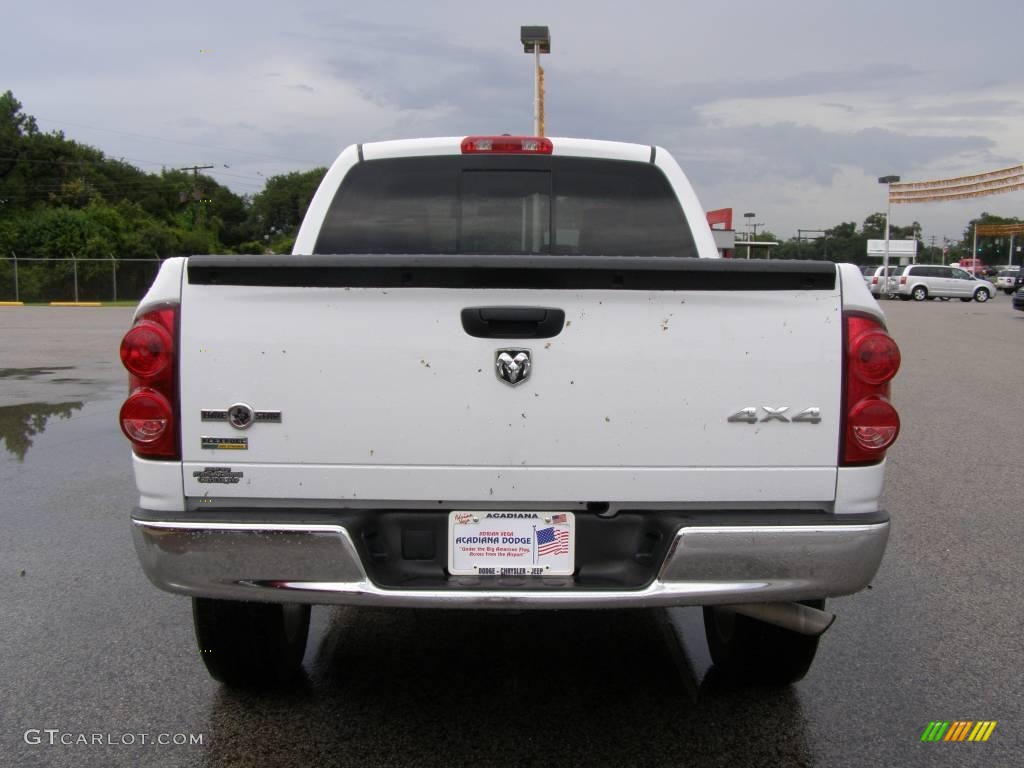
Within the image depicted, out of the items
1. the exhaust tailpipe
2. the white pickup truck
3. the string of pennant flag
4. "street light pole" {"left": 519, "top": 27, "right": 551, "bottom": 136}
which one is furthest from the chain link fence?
the string of pennant flag

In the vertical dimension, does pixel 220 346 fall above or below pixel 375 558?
above

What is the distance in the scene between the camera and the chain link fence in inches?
1420

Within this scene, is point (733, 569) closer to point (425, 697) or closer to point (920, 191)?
point (425, 697)

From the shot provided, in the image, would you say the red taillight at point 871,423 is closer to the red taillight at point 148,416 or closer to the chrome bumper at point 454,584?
the chrome bumper at point 454,584

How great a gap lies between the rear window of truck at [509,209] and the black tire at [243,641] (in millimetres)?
1791

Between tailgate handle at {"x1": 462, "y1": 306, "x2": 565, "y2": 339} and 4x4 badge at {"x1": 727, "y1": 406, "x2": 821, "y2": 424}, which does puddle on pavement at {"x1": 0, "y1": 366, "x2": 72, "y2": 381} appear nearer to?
tailgate handle at {"x1": 462, "y1": 306, "x2": 565, "y2": 339}

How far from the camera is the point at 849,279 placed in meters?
2.79

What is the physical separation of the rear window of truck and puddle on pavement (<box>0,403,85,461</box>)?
4.57 m

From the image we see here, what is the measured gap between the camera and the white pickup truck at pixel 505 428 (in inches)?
106

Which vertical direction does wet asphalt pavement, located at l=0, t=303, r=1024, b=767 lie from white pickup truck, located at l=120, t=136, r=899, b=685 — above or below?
below

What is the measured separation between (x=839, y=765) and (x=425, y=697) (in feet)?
4.62

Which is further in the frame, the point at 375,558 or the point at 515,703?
the point at 515,703

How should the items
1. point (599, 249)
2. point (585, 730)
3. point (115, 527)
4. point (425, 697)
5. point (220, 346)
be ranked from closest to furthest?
point (220, 346)
point (585, 730)
point (425, 697)
point (599, 249)
point (115, 527)

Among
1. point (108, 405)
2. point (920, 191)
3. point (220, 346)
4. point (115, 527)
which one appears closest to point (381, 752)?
point (220, 346)
